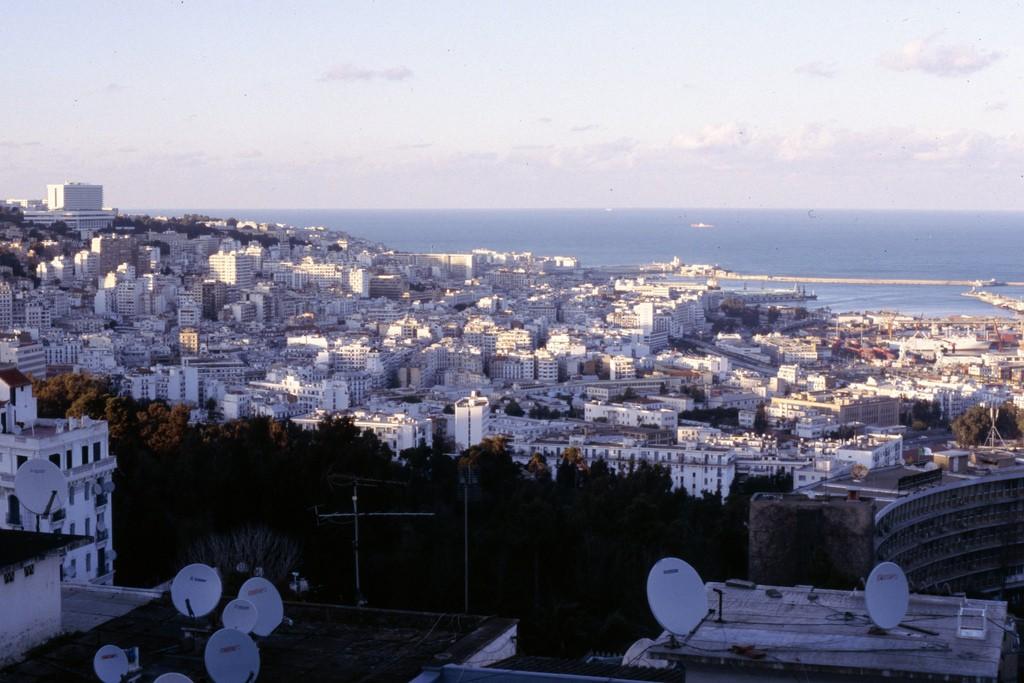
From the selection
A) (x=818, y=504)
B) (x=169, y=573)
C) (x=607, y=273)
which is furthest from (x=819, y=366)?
(x=607, y=273)

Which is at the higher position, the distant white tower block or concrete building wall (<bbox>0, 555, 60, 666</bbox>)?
concrete building wall (<bbox>0, 555, 60, 666</bbox>)

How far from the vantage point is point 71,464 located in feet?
23.2

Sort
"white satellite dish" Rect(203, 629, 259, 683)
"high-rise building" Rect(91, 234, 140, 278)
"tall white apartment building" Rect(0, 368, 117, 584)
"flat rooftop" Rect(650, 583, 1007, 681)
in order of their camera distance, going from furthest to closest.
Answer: "high-rise building" Rect(91, 234, 140, 278)
"tall white apartment building" Rect(0, 368, 117, 584)
"white satellite dish" Rect(203, 629, 259, 683)
"flat rooftop" Rect(650, 583, 1007, 681)

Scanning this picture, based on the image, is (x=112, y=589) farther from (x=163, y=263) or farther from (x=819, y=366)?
(x=163, y=263)

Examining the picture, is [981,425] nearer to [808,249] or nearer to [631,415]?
[631,415]

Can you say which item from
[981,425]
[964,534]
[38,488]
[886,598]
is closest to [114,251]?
[981,425]

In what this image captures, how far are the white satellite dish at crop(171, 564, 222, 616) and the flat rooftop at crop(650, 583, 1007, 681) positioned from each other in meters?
1.14

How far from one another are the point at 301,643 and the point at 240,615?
304 mm

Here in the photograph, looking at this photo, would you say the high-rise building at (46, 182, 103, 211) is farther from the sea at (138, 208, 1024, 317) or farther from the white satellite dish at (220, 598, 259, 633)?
the white satellite dish at (220, 598, 259, 633)

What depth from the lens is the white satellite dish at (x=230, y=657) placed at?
3.03 m

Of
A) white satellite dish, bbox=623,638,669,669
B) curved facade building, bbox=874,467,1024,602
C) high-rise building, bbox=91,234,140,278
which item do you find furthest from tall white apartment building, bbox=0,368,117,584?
high-rise building, bbox=91,234,140,278

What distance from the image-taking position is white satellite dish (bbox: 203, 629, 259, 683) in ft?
9.95

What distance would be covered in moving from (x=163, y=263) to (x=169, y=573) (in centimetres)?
3539

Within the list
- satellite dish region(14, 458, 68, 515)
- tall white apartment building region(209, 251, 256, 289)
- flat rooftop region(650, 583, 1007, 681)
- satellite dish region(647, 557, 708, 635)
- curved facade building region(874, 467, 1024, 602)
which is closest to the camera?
flat rooftop region(650, 583, 1007, 681)
